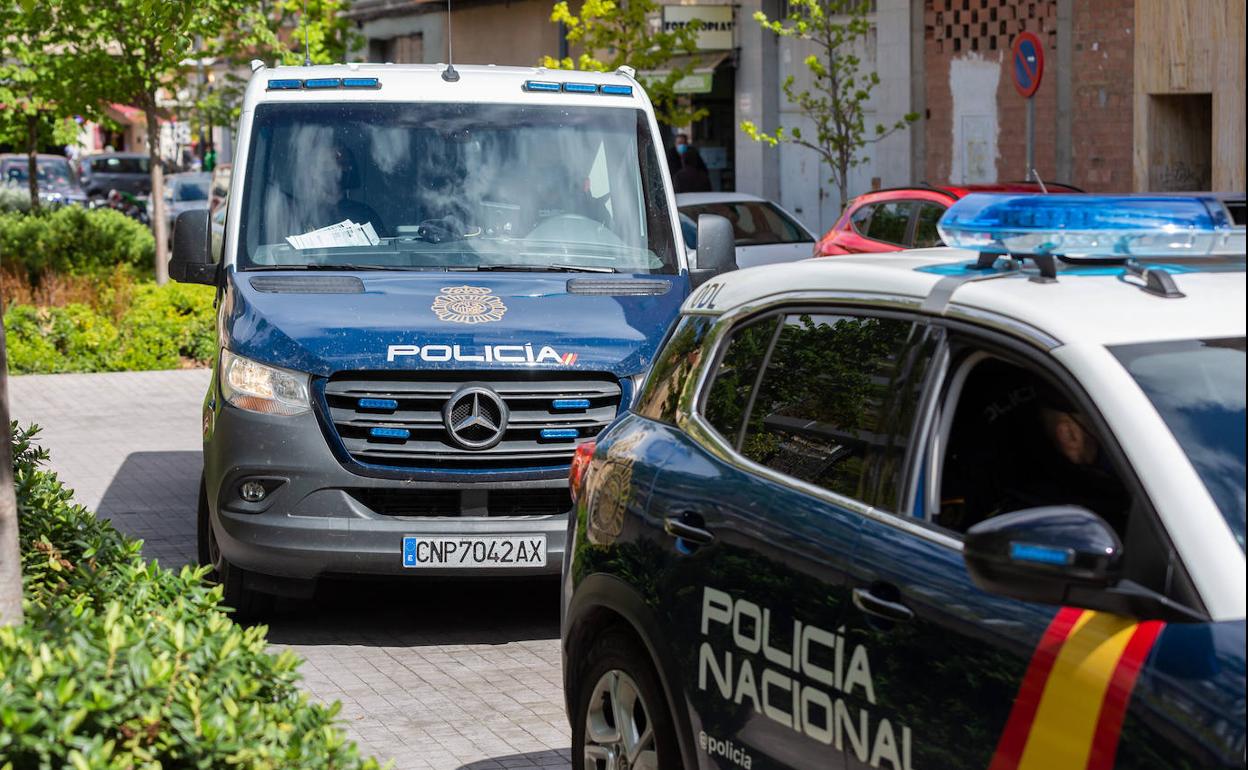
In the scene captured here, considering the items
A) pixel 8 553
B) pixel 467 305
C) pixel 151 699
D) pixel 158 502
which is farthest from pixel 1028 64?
pixel 151 699

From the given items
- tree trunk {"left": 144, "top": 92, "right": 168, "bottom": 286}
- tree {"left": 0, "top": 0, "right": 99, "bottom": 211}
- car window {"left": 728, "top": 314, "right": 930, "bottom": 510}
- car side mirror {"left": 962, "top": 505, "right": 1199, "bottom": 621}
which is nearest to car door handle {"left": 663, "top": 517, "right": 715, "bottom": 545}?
car window {"left": 728, "top": 314, "right": 930, "bottom": 510}

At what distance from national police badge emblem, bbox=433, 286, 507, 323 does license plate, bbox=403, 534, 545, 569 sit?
0.88 meters

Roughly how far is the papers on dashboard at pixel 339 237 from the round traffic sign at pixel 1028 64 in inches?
466

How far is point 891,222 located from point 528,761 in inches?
484

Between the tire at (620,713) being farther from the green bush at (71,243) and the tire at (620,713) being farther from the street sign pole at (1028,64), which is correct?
the green bush at (71,243)

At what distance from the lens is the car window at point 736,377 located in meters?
4.56

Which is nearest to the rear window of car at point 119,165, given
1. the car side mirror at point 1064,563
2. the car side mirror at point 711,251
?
the car side mirror at point 711,251

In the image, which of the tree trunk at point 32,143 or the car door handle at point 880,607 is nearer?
the car door handle at point 880,607

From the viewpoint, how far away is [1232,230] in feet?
12.1

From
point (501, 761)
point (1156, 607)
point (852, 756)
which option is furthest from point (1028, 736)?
point (501, 761)

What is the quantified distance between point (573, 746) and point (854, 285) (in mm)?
1612

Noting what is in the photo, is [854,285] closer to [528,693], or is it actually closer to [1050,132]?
[528,693]

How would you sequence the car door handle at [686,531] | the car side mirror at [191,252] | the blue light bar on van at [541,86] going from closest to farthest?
the car door handle at [686,531] < the car side mirror at [191,252] < the blue light bar on van at [541,86]

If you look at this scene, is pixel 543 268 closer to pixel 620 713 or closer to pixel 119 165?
pixel 620 713
